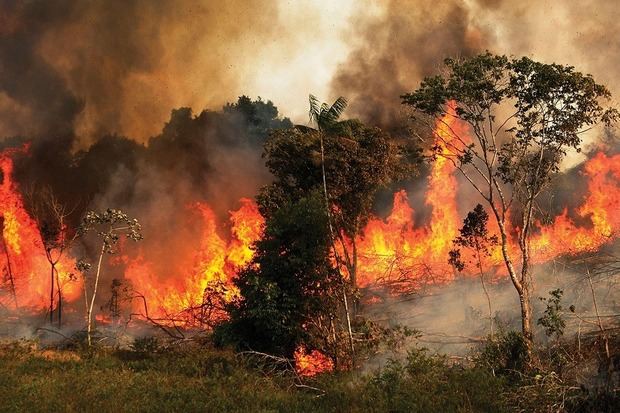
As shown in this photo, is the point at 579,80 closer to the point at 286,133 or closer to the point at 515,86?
the point at 515,86

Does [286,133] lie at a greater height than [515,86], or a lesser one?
greater

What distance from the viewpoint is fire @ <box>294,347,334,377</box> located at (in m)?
17.8

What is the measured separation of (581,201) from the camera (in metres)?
38.6

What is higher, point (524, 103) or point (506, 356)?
point (524, 103)

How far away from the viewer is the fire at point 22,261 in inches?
1676

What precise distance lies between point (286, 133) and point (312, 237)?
38.4 feet

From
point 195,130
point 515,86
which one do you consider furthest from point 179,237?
point 515,86

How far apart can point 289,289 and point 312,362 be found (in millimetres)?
2972

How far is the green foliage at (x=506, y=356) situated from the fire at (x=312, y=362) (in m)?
5.47

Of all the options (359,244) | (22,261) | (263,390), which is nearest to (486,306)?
(359,244)

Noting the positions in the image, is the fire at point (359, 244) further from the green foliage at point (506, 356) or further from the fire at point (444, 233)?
the green foliage at point (506, 356)

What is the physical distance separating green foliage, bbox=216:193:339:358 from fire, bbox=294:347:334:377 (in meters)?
0.36

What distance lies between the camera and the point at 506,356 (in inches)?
640

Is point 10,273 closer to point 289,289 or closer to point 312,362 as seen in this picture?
point 289,289
